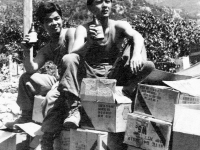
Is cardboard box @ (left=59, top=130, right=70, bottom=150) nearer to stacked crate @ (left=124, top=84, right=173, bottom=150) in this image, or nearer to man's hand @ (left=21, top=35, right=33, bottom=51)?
stacked crate @ (left=124, top=84, right=173, bottom=150)

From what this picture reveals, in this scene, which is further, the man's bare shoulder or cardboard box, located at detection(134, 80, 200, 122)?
the man's bare shoulder

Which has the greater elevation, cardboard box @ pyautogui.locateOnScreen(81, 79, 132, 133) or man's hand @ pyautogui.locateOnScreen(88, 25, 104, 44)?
man's hand @ pyautogui.locateOnScreen(88, 25, 104, 44)

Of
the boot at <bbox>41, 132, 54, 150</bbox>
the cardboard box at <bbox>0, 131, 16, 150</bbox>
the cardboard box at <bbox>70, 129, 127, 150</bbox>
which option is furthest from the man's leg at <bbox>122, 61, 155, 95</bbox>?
the cardboard box at <bbox>0, 131, 16, 150</bbox>

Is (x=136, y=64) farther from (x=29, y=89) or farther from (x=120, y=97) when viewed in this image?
(x=29, y=89)

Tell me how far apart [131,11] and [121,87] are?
46038 millimetres

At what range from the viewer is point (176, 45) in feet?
34.4

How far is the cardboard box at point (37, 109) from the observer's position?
3303mm

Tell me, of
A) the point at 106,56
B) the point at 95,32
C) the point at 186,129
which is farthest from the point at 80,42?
the point at 186,129

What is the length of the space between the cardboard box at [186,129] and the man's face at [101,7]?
3.70 ft

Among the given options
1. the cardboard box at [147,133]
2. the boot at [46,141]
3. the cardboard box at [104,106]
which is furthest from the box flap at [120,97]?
the boot at [46,141]

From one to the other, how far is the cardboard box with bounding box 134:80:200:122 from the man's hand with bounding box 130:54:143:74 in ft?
0.45

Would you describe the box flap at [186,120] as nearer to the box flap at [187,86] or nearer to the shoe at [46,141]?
the box flap at [187,86]

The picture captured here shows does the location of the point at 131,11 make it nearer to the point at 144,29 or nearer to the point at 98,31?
the point at 144,29

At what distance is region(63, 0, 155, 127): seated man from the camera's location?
2639mm
